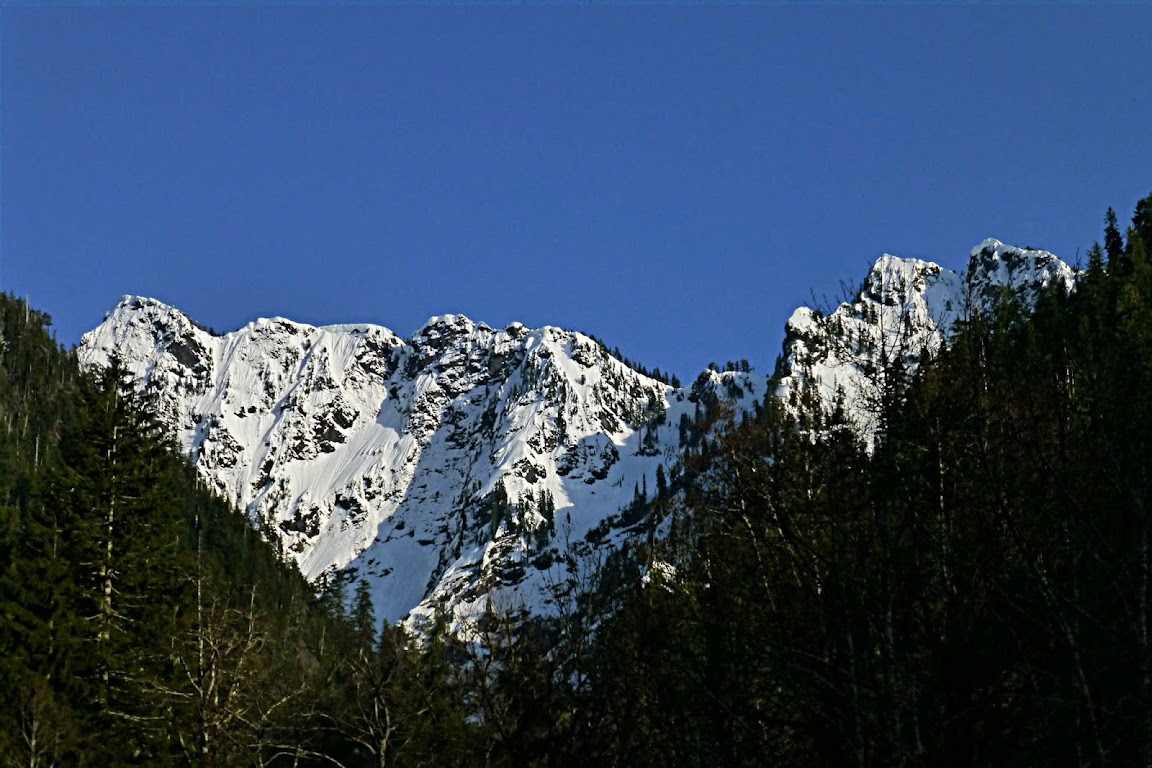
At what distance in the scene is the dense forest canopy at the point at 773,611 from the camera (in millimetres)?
6930

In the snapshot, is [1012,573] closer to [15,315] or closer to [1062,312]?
[1062,312]

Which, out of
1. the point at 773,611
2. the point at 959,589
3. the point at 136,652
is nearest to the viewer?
the point at 959,589

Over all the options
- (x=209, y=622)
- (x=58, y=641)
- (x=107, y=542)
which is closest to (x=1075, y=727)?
(x=209, y=622)

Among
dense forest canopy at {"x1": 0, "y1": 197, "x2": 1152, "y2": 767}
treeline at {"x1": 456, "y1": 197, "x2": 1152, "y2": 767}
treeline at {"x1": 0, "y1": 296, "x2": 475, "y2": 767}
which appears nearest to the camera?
treeline at {"x1": 456, "y1": 197, "x2": 1152, "y2": 767}

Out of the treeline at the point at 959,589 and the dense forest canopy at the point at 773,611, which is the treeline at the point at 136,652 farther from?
the treeline at the point at 959,589

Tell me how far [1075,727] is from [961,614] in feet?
3.67

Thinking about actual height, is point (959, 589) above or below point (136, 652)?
below

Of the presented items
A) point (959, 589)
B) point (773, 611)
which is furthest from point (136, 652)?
point (959, 589)

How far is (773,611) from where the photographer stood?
877 centimetres

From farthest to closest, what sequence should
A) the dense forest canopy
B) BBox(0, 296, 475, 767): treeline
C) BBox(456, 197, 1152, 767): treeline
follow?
BBox(0, 296, 475, 767): treeline → the dense forest canopy → BBox(456, 197, 1152, 767): treeline

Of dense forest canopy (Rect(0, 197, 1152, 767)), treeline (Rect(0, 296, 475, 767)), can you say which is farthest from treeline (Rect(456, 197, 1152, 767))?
treeline (Rect(0, 296, 475, 767))

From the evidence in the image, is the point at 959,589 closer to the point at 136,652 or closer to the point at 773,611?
the point at 773,611

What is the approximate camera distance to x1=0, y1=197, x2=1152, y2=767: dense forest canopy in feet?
22.7

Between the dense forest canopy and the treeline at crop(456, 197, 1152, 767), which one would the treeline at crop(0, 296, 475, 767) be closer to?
the dense forest canopy
